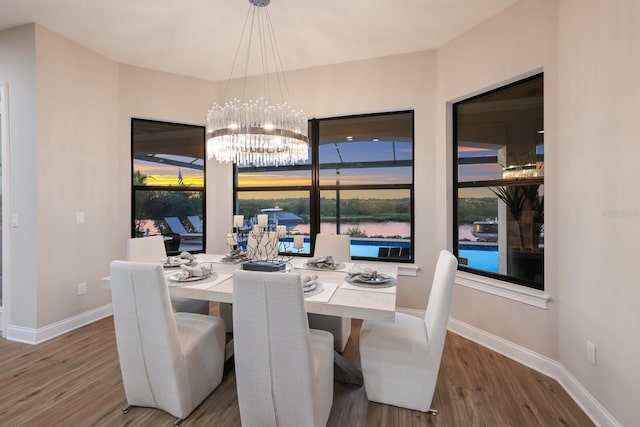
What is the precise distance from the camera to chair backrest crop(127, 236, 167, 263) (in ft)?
9.05

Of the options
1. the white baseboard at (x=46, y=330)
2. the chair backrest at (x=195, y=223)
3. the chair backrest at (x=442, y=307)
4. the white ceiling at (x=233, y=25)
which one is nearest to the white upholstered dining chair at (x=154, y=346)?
the chair backrest at (x=442, y=307)

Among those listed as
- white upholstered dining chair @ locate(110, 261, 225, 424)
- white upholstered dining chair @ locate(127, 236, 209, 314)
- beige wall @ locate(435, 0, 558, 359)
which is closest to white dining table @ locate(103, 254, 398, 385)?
white upholstered dining chair @ locate(110, 261, 225, 424)

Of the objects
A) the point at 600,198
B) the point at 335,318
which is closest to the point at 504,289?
the point at 600,198

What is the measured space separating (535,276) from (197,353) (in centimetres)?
264

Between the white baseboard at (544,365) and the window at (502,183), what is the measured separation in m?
0.54

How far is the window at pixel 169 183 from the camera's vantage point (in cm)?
392

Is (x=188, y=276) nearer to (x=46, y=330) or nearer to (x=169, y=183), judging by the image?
(x=46, y=330)

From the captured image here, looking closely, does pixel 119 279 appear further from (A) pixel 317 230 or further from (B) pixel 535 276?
(B) pixel 535 276

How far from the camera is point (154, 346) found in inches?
67.9

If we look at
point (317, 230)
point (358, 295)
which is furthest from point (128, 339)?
point (317, 230)

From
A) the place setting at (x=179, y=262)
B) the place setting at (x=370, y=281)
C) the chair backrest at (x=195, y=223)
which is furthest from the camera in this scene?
the chair backrest at (x=195, y=223)

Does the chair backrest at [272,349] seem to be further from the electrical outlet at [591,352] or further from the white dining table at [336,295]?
the electrical outlet at [591,352]

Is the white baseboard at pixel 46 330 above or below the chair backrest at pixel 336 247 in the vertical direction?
below

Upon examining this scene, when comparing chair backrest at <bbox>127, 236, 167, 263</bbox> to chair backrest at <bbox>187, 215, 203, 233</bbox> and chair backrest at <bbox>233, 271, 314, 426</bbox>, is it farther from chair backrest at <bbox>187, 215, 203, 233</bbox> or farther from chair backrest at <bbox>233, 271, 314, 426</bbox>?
chair backrest at <bbox>233, 271, 314, 426</bbox>
